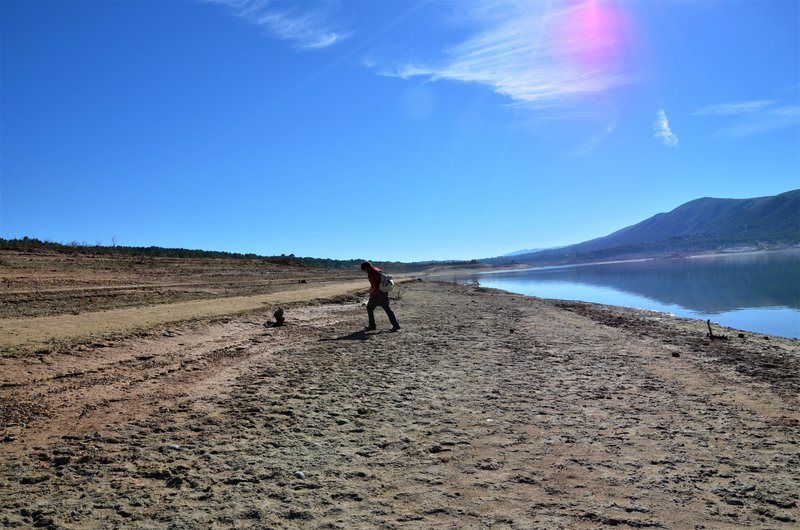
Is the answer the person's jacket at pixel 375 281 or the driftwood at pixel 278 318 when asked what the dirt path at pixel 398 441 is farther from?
the driftwood at pixel 278 318

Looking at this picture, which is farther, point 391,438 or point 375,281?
point 375,281

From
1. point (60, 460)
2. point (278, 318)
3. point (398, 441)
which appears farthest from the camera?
point (278, 318)

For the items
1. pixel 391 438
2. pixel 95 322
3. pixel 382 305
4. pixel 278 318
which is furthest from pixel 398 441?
pixel 278 318

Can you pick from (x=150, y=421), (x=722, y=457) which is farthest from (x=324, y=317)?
(x=722, y=457)

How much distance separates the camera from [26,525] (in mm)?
3244

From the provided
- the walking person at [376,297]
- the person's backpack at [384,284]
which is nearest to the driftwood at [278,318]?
the walking person at [376,297]

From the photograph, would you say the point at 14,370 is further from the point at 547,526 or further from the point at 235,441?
the point at 547,526

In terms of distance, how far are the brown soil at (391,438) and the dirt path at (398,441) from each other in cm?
2

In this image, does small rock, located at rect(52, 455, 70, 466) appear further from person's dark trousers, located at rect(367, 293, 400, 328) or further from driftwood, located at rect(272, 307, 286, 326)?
driftwood, located at rect(272, 307, 286, 326)

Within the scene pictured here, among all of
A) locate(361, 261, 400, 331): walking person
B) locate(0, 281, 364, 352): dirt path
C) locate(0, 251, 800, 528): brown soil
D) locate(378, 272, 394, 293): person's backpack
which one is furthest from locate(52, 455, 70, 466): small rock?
locate(378, 272, 394, 293): person's backpack

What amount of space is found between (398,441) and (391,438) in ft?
0.35

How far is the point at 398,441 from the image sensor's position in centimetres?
510

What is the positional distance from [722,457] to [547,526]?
2418 millimetres

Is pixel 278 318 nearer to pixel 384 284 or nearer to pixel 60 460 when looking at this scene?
pixel 384 284
